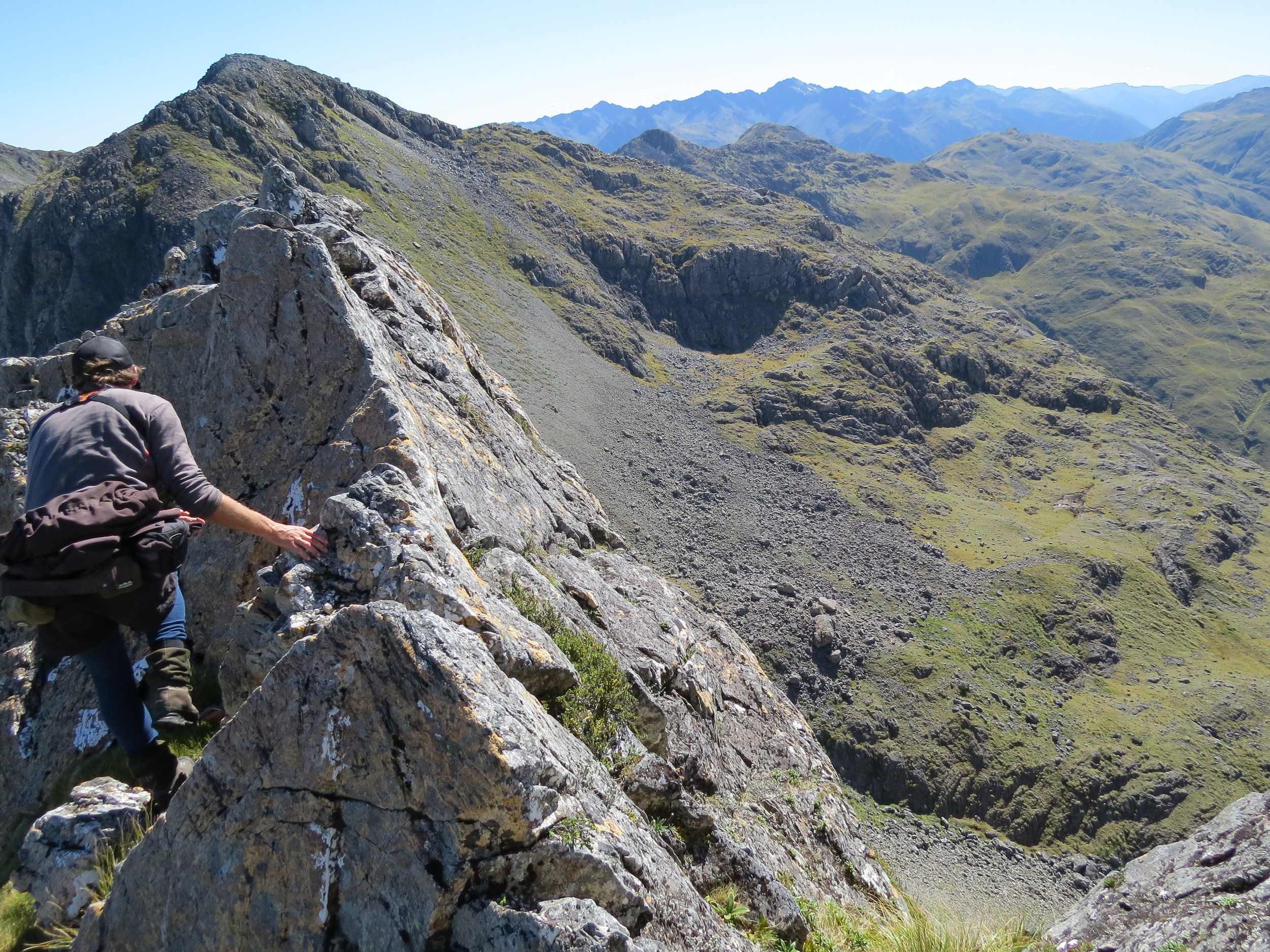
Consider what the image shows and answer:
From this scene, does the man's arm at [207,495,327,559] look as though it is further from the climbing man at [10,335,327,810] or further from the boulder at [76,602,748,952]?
the boulder at [76,602,748,952]

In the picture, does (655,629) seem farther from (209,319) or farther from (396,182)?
(396,182)

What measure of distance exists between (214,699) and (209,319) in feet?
28.7

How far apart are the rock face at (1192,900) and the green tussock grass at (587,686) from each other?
5871mm

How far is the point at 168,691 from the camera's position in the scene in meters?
6.99

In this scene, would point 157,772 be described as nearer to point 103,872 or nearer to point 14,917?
point 103,872

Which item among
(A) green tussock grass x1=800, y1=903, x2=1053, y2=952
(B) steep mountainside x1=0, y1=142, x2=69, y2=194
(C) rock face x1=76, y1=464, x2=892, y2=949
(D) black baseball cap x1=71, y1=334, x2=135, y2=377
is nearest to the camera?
(C) rock face x1=76, y1=464, x2=892, y2=949

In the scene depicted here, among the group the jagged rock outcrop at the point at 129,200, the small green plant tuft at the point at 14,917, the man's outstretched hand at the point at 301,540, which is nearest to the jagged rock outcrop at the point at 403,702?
the man's outstretched hand at the point at 301,540

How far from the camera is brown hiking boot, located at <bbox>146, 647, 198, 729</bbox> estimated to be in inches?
271

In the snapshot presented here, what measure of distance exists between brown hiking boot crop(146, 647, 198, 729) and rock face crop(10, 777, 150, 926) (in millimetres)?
875

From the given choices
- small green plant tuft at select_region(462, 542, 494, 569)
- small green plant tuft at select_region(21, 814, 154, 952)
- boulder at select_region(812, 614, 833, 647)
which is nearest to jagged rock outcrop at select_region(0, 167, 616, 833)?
small green plant tuft at select_region(462, 542, 494, 569)

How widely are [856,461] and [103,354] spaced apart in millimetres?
94604

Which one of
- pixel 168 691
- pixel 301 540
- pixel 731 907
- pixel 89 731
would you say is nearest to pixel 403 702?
pixel 301 540

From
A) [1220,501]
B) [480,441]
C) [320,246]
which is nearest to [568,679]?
[480,441]

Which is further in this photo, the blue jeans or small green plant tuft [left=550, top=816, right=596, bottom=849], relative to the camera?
the blue jeans
